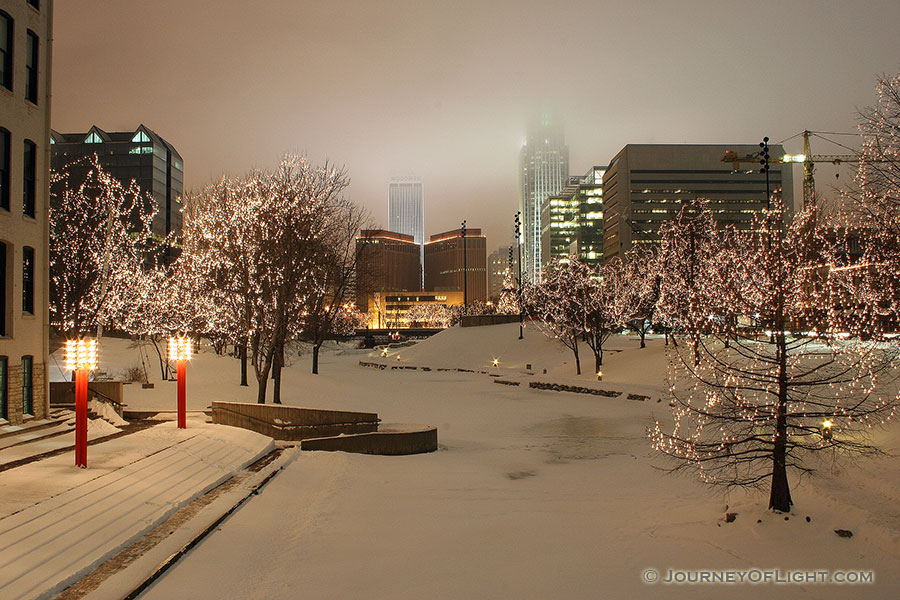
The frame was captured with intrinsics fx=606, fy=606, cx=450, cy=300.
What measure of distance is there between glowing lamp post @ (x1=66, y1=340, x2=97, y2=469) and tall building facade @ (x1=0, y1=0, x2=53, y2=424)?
4.52 meters

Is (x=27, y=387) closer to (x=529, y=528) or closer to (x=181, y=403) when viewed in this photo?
(x=181, y=403)

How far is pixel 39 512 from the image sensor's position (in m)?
8.71

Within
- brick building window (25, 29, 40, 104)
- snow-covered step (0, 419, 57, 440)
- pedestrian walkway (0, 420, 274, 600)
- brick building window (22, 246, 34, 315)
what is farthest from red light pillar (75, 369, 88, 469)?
brick building window (25, 29, 40, 104)

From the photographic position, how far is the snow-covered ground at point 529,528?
8133 millimetres

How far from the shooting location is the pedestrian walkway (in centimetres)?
728

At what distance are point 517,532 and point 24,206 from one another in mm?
15287

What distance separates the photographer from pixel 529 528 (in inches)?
415

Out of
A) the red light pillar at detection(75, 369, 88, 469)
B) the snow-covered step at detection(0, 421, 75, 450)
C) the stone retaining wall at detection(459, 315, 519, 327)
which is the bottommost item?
the snow-covered step at detection(0, 421, 75, 450)

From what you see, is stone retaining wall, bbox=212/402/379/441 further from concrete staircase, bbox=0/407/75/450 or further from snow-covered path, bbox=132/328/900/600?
concrete staircase, bbox=0/407/75/450

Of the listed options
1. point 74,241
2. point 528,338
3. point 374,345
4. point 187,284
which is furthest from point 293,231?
point 374,345

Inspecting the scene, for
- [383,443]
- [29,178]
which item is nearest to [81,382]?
[29,178]

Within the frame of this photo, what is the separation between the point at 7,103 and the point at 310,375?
2128cm

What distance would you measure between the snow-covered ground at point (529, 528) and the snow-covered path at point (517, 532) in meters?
0.03

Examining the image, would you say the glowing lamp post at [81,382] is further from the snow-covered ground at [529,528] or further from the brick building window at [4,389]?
the brick building window at [4,389]
